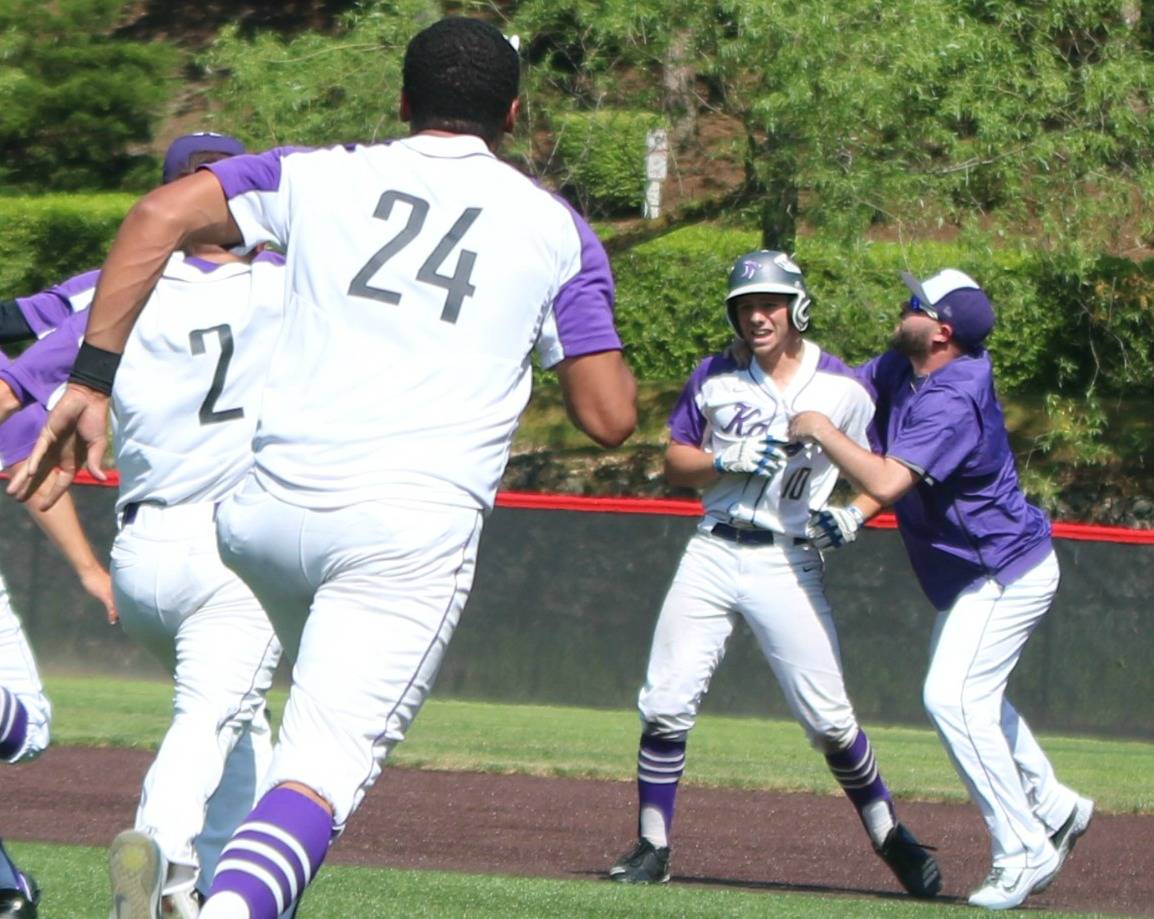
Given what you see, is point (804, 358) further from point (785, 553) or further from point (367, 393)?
point (367, 393)

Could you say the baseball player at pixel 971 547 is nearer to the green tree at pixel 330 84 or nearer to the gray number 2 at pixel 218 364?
the gray number 2 at pixel 218 364

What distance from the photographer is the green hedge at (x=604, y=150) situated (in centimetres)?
1891

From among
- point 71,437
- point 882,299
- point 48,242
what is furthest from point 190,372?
point 48,242

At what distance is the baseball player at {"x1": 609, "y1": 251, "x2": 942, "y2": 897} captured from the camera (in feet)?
23.3

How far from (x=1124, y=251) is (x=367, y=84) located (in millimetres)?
9084

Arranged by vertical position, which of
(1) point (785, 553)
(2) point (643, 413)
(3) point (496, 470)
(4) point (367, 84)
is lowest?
(2) point (643, 413)

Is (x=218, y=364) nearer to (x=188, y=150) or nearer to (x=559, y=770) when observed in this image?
(x=188, y=150)

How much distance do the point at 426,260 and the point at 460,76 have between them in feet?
1.50

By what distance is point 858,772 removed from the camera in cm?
720

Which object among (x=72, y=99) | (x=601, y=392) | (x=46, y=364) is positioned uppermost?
(x=601, y=392)

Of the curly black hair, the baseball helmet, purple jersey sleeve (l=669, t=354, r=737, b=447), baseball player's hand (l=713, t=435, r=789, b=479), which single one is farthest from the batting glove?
the curly black hair

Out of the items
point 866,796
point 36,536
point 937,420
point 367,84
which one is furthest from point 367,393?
point 367,84

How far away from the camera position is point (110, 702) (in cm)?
1397

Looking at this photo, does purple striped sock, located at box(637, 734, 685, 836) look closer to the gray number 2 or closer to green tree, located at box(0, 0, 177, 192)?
the gray number 2
